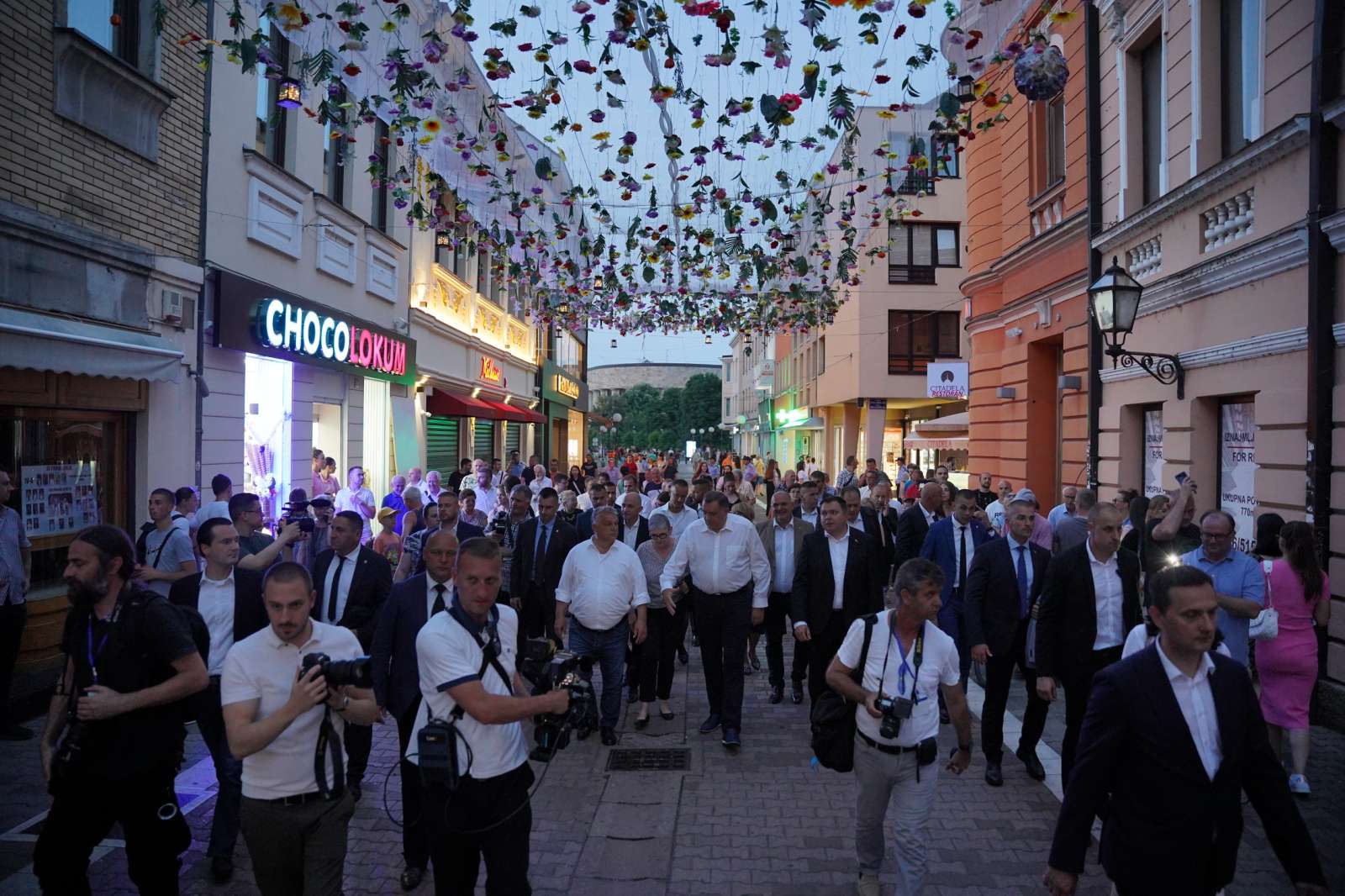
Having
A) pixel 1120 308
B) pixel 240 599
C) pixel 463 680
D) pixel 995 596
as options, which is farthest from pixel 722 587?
pixel 1120 308


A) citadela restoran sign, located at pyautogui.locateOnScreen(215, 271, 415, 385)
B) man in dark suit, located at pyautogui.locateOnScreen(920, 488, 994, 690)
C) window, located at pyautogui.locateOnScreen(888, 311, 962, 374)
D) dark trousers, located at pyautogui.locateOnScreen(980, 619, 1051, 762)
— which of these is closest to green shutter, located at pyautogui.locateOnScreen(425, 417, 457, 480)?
citadela restoran sign, located at pyautogui.locateOnScreen(215, 271, 415, 385)

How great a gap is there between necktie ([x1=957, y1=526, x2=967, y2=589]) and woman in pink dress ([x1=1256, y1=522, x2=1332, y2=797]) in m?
2.21

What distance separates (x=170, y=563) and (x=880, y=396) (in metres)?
25.8

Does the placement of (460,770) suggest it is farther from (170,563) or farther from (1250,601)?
(1250,601)

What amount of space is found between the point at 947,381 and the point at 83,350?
59.8 feet

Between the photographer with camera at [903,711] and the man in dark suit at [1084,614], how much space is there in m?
1.48

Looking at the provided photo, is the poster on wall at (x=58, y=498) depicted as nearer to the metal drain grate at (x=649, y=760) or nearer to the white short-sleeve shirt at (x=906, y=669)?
the metal drain grate at (x=649, y=760)

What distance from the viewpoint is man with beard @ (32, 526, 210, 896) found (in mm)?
3410

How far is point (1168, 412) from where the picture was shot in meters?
9.62

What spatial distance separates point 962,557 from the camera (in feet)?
24.1

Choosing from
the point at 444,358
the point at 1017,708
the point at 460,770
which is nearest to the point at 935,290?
the point at 444,358

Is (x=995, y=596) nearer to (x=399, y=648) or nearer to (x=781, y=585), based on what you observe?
(x=781, y=585)

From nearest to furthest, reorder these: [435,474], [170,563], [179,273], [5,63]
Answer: [170,563] → [5,63] → [179,273] → [435,474]

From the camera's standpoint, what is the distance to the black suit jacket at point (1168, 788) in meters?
2.94
